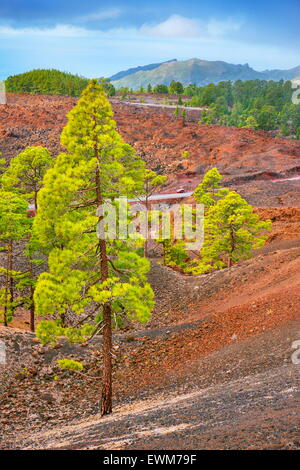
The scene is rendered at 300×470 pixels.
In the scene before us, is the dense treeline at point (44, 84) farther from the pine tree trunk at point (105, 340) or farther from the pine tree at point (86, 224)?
the pine tree trunk at point (105, 340)

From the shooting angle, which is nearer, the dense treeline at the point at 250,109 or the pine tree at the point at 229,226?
the pine tree at the point at 229,226

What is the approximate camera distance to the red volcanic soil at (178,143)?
59.8 meters

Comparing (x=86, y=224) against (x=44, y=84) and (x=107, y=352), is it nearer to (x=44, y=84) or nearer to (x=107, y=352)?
(x=107, y=352)

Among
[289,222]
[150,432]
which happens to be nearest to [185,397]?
[150,432]

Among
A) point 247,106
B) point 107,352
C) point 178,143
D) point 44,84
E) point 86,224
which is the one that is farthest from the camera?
point 247,106

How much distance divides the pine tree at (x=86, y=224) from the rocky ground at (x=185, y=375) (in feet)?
8.31

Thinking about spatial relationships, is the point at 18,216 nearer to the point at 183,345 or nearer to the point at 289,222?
the point at 183,345

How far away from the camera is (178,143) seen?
68562mm

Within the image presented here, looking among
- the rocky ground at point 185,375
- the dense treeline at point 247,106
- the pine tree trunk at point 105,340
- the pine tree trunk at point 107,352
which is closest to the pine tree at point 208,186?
the rocky ground at point 185,375

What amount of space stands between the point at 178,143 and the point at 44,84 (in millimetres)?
55356

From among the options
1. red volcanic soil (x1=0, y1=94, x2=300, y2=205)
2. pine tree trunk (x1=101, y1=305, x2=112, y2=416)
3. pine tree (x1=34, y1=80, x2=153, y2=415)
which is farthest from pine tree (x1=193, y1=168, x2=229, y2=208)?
pine tree trunk (x1=101, y1=305, x2=112, y2=416)

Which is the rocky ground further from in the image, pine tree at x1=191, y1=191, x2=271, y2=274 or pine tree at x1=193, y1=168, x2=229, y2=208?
pine tree at x1=193, y1=168, x2=229, y2=208

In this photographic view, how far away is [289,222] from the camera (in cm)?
3966

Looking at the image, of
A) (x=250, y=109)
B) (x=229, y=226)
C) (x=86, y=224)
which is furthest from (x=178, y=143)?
(x=250, y=109)
